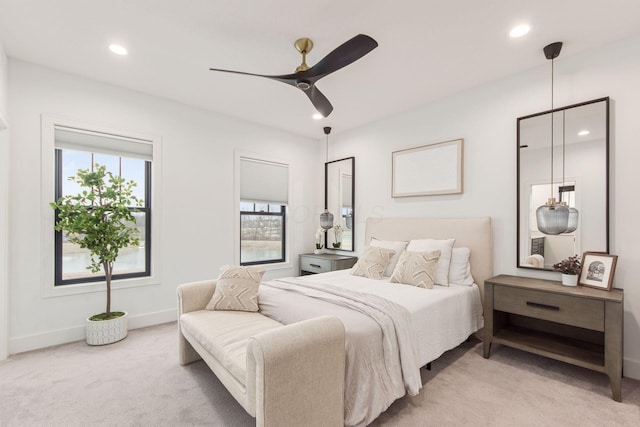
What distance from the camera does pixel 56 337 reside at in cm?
298

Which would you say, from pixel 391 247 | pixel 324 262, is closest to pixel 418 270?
pixel 391 247

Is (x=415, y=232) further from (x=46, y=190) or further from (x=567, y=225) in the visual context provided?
(x=46, y=190)

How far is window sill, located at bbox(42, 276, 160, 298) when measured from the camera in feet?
9.75

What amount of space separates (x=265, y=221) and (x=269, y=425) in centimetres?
354

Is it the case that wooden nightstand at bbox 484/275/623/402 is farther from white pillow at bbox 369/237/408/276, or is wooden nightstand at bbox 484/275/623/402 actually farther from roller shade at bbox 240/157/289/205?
roller shade at bbox 240/157/289/205

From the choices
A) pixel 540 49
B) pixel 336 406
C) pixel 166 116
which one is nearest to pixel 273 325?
pixel 336 406

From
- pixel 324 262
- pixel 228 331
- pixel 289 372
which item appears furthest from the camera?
pixel 324 262

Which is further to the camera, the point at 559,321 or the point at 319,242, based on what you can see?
the point at 319,242

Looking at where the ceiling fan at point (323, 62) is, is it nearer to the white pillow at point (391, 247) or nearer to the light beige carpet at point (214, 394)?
the white pillow at point (391, 247)

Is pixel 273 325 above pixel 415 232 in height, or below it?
below

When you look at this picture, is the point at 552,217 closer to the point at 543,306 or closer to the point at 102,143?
the point at 543,306

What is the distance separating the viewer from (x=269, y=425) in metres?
1.42

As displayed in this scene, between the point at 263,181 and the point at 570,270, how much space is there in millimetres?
3803

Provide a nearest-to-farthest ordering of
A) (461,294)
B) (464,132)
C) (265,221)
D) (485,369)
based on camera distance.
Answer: (485,369), (461,294), (464,132), (265,221)
